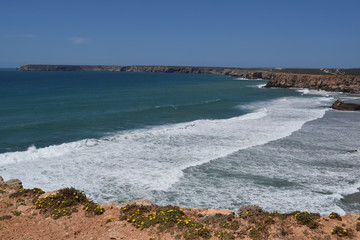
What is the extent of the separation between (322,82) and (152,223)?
251ft

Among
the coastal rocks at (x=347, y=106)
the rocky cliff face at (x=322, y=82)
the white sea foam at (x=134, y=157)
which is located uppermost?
the rocky cliff face at (x=322, y=82)

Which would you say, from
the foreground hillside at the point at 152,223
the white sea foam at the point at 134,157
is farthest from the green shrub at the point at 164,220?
the white sea foam at the point at 134,157

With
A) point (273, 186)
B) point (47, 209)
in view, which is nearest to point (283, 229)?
point (273, 186)

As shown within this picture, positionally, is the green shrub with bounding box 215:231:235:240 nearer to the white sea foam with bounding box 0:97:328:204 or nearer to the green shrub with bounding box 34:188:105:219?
the green shrub with bounding box 34:188:105:219

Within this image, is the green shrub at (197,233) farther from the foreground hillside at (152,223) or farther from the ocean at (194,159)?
the ocean at (194,159)

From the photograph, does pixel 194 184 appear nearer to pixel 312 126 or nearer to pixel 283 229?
pixel 283 229

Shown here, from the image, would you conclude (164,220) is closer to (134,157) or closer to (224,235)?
(224,235)

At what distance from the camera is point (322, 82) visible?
76.0 m

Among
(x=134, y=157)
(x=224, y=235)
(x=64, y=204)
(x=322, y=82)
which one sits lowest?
(x=134, y=157)

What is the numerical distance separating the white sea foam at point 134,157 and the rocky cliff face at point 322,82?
156 ft

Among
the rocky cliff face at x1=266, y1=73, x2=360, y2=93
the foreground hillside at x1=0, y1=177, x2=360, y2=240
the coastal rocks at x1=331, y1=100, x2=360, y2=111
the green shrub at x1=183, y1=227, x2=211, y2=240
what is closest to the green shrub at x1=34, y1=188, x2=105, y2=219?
the foreground hillside at x1=0, y1=177, x2=360, y2=240

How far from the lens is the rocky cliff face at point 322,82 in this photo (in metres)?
69.1

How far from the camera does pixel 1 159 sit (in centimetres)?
1864

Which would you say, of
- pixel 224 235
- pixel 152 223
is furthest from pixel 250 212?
pixel 152 223
